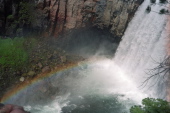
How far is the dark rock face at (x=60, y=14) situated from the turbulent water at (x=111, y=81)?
1.86 metres

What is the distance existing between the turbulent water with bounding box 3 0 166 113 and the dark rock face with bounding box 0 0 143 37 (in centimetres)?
186

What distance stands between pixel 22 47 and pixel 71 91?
23.7 feet

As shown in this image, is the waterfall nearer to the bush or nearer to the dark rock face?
the dark rock face

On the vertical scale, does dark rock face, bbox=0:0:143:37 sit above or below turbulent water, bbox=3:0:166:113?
above

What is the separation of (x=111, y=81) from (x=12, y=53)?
10.4 metres

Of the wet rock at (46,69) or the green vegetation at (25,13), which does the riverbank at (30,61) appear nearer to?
the wet rock at (46,69)

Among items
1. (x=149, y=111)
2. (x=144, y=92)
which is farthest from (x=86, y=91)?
(x=149, y=111)

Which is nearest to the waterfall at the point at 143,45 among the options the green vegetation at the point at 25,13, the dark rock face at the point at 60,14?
the dark rock face at the point at 60,14

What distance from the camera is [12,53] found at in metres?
22.1

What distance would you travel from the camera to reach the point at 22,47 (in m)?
22.9

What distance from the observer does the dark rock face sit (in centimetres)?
2261

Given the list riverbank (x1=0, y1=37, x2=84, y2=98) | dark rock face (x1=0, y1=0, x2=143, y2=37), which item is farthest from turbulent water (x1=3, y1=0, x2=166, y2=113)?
dark rock face (x1=0, y1=0, x2=143, y2=37)

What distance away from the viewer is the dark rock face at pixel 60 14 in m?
22.6

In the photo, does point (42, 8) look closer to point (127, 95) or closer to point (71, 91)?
point (71, 91)
